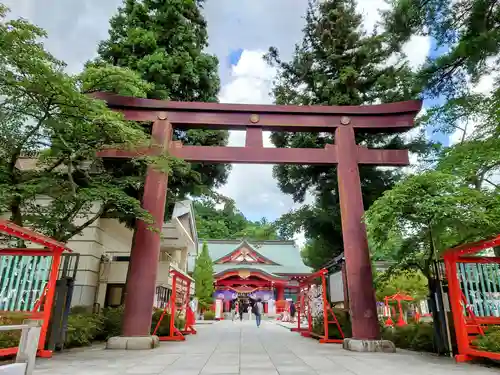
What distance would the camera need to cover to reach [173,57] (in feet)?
33.8

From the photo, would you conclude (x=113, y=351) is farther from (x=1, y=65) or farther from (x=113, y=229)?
(x=113, y=229)

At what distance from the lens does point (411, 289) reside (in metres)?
17.4

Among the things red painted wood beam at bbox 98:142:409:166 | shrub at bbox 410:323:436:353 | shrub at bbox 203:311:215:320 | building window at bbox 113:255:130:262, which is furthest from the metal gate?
shrub at bbox 203:311:215:320

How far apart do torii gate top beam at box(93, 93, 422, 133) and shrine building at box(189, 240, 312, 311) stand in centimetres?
1802

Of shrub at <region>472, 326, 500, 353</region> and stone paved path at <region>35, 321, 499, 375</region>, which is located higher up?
shrub at <region>472, 326, 500, 353</region>

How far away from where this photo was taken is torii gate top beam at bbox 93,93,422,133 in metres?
7.94

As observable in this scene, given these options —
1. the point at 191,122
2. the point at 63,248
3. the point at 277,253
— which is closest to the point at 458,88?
the point at 191,122

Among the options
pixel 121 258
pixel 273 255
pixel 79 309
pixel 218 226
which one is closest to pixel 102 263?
pixel 121 258

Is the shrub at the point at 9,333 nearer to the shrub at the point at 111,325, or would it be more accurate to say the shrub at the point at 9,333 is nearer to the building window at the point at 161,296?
the shrub at the point at 111,325

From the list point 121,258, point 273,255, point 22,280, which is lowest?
point 22,280

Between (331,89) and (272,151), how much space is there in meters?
5.10

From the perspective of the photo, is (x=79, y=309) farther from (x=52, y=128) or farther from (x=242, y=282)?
(x=242, y=282)

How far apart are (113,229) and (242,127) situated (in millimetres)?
6727

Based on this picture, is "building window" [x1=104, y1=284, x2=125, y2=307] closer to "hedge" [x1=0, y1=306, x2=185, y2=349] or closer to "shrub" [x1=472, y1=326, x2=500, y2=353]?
"hedge" [x1=0, y1=306, x2=185, y2=349]
